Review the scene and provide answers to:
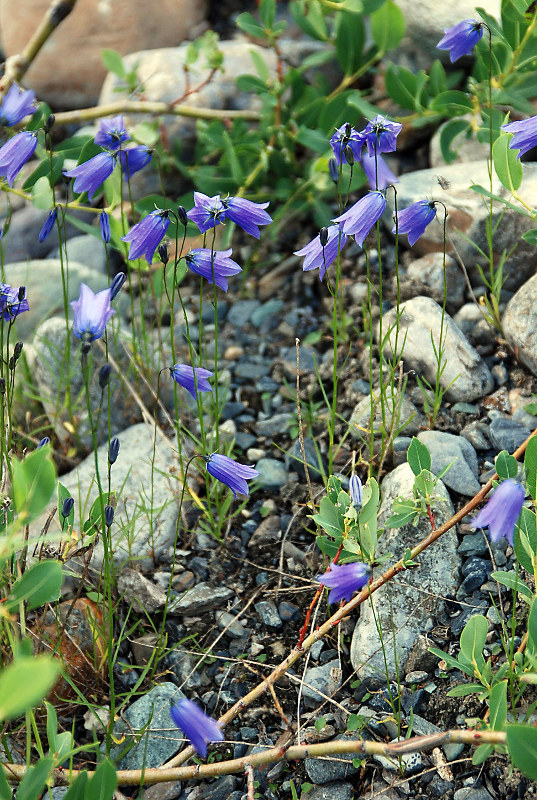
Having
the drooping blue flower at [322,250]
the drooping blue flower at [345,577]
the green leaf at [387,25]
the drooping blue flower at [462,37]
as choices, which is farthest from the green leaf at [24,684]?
the green leaf at [387,25]

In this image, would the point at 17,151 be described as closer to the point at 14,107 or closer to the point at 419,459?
the point at 14,107

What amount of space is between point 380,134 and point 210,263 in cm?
48

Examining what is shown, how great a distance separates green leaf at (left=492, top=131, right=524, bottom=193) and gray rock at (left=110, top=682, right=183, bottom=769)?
52.2 inches

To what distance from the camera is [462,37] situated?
6.72 feet

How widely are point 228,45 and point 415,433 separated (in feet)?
6.99

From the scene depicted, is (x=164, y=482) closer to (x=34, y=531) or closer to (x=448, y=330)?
(x=34, y=531)

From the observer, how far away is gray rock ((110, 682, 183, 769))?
65.1 inches

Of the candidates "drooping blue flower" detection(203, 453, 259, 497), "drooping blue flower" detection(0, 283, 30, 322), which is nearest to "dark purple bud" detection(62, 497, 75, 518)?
"drooping blue flower" detection(203, 453, 259, 497)

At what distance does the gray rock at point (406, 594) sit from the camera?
1.71 meters

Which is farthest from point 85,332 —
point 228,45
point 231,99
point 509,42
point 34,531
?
point 228,45

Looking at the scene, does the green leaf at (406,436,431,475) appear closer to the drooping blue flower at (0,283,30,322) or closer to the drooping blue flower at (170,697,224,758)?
the drooping blue flower at (170,697,224,758)

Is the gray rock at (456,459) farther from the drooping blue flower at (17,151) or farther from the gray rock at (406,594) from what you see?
the drooping blue flower at (17,151)

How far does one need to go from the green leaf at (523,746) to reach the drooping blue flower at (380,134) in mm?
1158

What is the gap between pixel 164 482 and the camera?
7.23 feet
